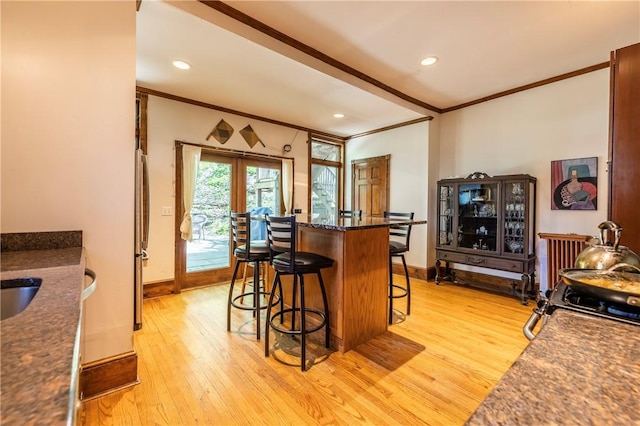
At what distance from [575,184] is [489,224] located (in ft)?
3.26

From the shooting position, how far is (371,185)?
17.4ft

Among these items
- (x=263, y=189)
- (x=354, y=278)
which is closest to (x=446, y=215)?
(x=354, y=278)

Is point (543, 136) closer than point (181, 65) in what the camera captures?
No

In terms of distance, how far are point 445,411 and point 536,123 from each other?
11.9 ft

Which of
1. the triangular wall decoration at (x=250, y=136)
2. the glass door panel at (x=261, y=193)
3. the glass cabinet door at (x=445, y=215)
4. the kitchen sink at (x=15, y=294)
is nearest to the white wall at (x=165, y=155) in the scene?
the triangular wall decoration at (x=250, y=136)

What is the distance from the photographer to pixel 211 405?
1679mm

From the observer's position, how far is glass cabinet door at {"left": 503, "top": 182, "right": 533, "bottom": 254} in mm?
3453

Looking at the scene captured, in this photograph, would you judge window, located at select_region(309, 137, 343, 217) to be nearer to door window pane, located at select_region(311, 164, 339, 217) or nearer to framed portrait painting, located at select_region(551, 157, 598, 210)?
door window pane, located at select_region(311, 164, 339, 217)

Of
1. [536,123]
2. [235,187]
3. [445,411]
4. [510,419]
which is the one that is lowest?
[445,411]

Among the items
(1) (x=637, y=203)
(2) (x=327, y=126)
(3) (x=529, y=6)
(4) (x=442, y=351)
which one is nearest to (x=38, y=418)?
(1) (x=637, y=203)

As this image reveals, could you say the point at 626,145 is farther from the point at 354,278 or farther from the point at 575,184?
the point at 575,184

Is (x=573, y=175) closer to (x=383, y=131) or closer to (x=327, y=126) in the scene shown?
(x=383, y=131)

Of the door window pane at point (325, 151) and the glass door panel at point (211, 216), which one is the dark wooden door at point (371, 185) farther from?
the glass door panel at point (211, 216)

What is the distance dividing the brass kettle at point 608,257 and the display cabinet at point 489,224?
257cm
